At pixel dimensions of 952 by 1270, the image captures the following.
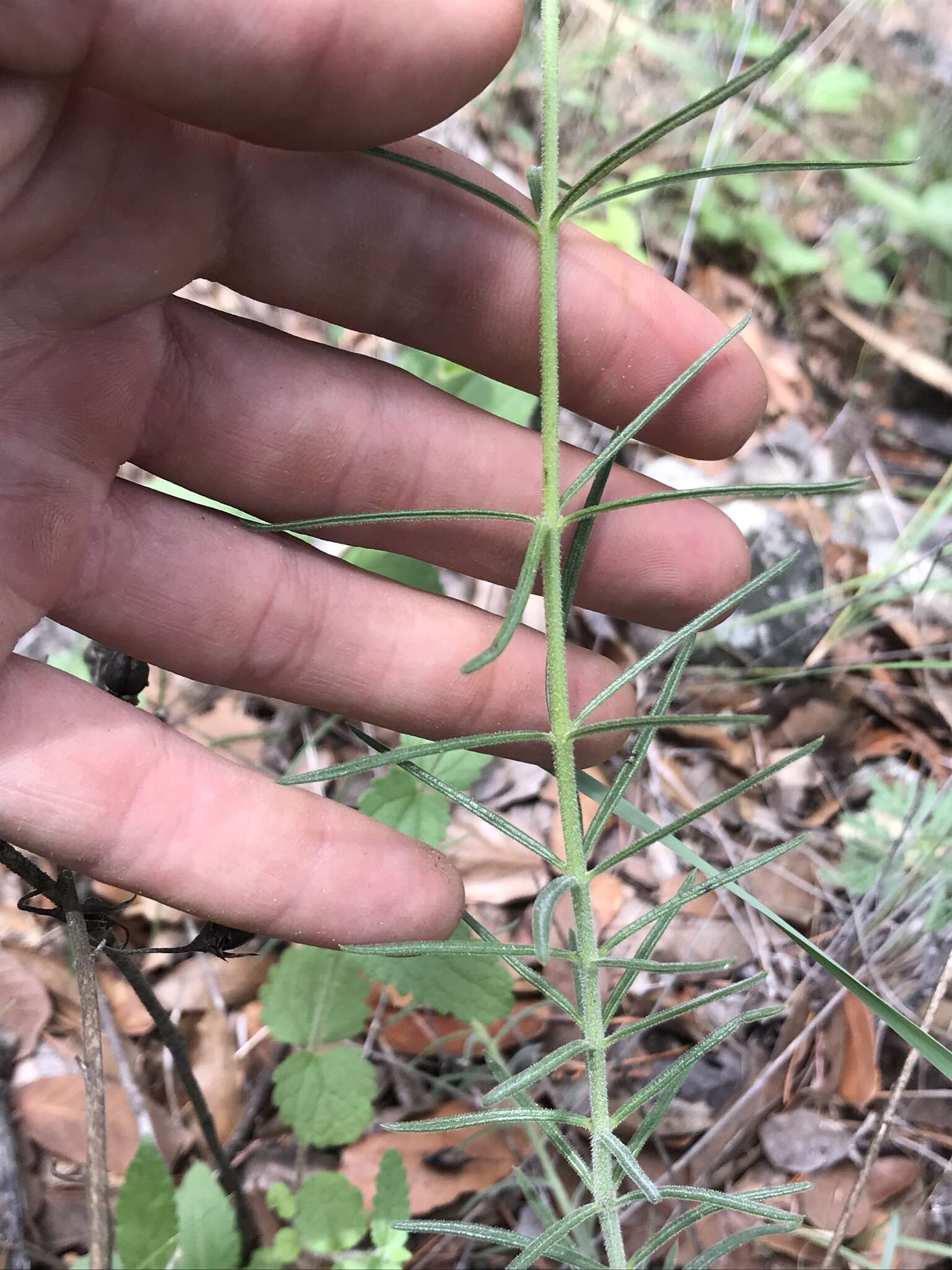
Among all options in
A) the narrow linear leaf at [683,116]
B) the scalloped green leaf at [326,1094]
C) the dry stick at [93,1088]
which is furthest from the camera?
the scalloped green leaf at [326,1094]

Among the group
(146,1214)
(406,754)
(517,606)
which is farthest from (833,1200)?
(517,606)

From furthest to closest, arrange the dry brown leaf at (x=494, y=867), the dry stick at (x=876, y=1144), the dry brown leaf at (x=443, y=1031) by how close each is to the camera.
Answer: the dry brown leaf at (x=494, y=867) < the dry brown leaf at (x=443, y=1031) < the dry stick at (x=876, y=1144)

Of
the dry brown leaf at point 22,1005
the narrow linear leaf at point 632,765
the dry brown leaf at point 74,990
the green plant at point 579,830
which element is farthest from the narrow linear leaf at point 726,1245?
the dry brown leaf at point 22,1005

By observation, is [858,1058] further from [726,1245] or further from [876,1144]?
[726,1245]

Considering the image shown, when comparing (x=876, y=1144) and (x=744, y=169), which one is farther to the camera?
(x=876, y=1144)

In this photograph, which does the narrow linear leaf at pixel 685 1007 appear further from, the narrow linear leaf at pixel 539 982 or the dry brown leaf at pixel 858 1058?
the dry brown leaf at pixel 858 1058

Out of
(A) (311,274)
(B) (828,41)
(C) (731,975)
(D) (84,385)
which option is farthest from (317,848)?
(B) (828,41)

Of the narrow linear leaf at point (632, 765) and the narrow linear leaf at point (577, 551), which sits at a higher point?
the narrow linear leaf at point (577, 551)
